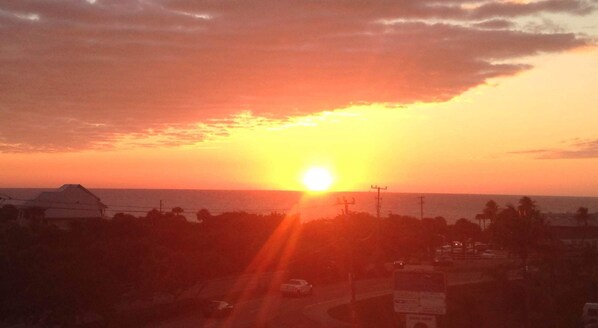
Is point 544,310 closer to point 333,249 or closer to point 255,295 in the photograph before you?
point 255,295

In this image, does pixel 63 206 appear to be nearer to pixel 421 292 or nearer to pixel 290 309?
pixel 290 309

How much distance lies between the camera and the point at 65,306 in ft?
106

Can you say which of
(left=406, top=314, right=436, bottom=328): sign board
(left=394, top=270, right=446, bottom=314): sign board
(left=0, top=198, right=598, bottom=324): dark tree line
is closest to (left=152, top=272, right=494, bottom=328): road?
(left=0, top=198, right=598, bottom=324): dark tree line

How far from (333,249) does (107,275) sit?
30.0 meters

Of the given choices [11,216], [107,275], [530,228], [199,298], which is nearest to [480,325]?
[530,228]

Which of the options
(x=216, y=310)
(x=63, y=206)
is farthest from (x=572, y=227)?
(x=63, y=206)

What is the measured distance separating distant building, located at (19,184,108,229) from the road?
36607mm

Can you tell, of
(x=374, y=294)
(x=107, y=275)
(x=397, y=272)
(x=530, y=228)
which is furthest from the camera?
(x=530, y=228)

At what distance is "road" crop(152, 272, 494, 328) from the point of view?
3609 cm

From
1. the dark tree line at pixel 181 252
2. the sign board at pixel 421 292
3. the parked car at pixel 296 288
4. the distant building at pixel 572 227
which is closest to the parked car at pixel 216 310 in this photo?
the dark tree line at pixel 181 252

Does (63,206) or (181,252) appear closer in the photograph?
(181,252)

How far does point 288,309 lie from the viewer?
4128 centimetres

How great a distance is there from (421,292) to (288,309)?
2216 centimetres

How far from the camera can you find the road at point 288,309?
36.1 meters
